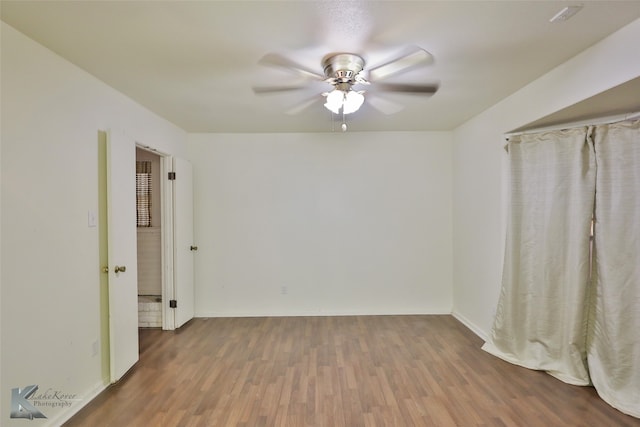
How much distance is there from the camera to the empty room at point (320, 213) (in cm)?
174

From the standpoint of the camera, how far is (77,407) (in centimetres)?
215

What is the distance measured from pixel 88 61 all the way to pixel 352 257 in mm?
3282

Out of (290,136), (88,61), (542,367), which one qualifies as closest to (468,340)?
(542,367)

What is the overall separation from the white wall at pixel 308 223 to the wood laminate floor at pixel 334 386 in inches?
26.6

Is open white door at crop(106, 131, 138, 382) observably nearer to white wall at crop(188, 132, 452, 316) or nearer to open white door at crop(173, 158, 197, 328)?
open white door at crop(173, 158, 197, 328)

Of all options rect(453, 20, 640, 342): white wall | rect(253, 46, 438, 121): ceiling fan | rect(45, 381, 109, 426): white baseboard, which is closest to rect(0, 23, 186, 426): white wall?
rect(45, 381, 109, 426): white baseboard

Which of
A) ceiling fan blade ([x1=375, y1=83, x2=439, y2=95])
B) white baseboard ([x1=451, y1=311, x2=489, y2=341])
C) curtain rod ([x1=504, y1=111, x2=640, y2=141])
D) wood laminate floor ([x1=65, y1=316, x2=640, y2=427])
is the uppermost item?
ceiling fan blade ([x1=375, y1=83, x2=439, y2=95])

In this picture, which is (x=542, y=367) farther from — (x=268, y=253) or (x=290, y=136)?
(x=290, y=136)

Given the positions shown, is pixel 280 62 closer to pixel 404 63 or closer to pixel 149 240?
pixel 404 63

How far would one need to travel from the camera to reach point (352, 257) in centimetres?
412

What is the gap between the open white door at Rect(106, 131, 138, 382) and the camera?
7.94ft

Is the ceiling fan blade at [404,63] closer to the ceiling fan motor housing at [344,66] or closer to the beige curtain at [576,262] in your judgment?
the ceiling fan motor housing at [344,66]

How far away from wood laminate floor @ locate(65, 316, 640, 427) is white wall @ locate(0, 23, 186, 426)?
1.58 ft

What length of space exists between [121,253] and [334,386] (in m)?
2.04
